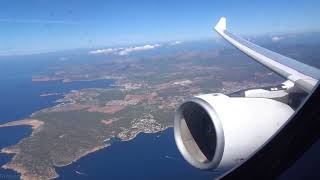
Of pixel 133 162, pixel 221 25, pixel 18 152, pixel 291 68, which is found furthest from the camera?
pixel 18 152

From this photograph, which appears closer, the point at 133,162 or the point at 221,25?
the point at 221,25

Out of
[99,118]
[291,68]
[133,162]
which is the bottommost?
[133,162]

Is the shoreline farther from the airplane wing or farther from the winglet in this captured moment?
the airplane wing

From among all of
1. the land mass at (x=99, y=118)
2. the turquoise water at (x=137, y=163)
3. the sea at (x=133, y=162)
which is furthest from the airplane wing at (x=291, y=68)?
the land mass at (x=99, y=118)

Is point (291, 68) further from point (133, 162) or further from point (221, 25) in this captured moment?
point (133, 162)

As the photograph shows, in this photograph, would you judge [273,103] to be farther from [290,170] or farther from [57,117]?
[57,117]

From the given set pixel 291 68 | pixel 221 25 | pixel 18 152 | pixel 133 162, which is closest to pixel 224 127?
pixel 291 68

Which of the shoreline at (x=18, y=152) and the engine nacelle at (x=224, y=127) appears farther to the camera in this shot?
the shoreline at (x=18, y=152)

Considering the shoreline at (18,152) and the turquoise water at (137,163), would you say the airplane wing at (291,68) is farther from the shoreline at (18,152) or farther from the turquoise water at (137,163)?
the shoreline at (18,152)

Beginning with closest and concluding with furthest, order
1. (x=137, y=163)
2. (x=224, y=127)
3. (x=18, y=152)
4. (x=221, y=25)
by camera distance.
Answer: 1. (x=224, y=127)
2. (x=221, y=25)
3. (x=137, y=163)
4. (x=18, y=152)
